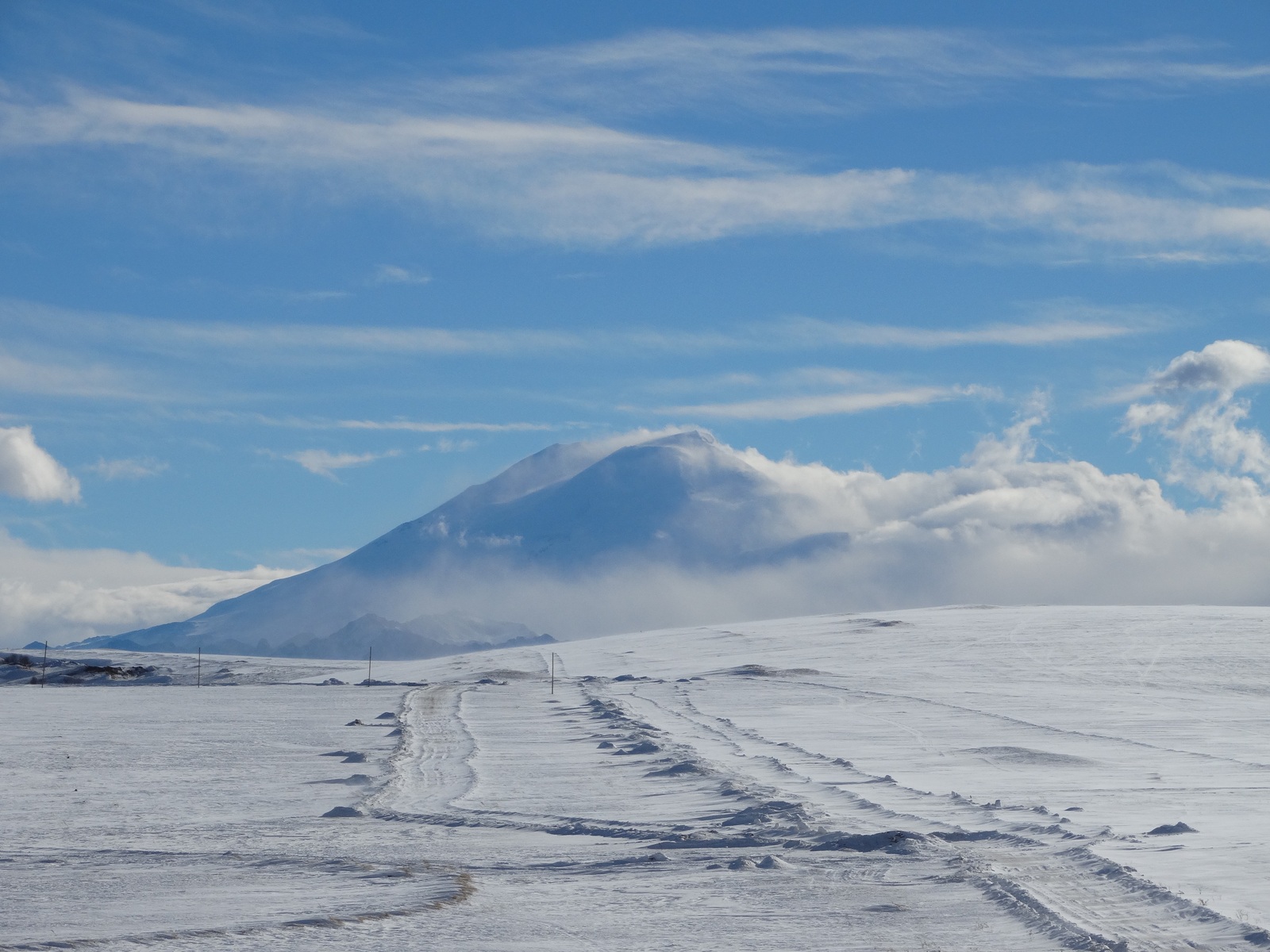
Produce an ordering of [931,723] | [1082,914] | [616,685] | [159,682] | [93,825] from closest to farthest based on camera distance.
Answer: [1082,914] < [93,825] < [931,723] < [616,685] < [159,682]

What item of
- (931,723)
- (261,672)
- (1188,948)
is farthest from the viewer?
(261,672)

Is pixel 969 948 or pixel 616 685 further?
pixel 616 685

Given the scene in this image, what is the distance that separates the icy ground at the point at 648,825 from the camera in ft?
24.9

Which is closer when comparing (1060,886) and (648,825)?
(1060,886)

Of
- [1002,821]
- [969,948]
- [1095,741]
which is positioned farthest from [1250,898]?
[1095,741]

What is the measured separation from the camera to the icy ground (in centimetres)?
758

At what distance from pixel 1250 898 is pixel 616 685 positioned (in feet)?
101

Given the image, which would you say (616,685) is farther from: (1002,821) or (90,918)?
(90,918)

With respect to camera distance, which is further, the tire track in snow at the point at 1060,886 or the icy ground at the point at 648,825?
the icy ground at the point at 648,825

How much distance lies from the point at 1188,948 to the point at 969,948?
1041 mm

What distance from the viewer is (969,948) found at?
685 cm

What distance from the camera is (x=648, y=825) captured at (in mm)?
11844

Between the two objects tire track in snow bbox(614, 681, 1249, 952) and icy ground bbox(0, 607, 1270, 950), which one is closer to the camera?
tire track in snow bbox(614, 681, 1249, 952)

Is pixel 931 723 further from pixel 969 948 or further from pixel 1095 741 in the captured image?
pixel 969 948
